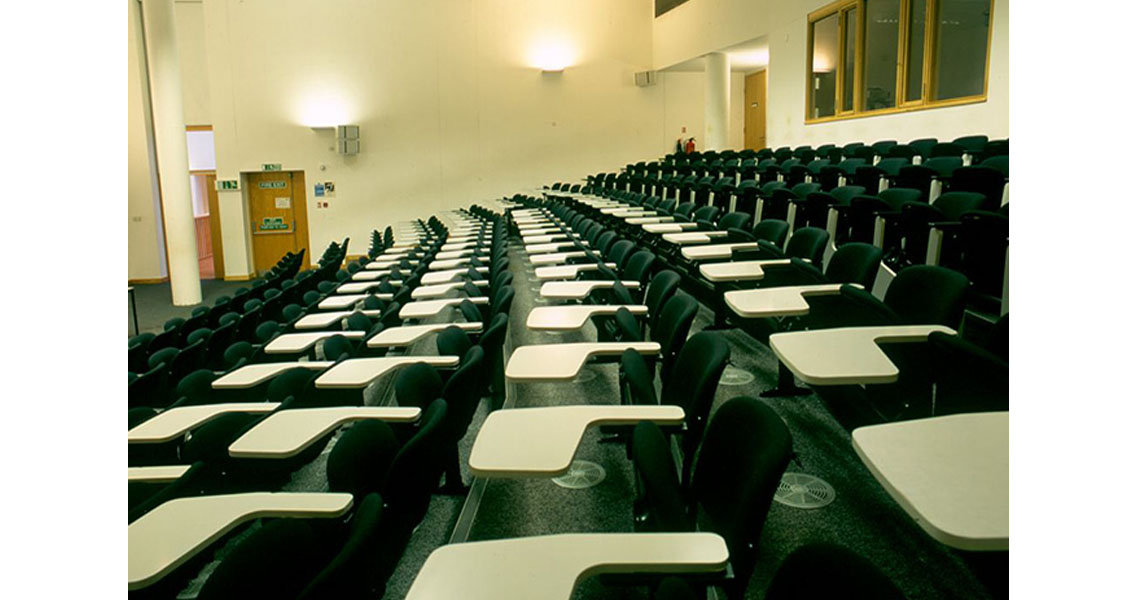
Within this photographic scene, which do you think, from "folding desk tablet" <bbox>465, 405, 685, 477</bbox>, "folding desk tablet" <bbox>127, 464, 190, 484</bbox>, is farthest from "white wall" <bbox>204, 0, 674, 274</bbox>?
"folding desk tablet" <bbox>465, 405, 685, 477</bbox>

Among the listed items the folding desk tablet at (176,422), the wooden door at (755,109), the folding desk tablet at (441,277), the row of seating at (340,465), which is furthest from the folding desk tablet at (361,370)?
the wooden door at (755,109)

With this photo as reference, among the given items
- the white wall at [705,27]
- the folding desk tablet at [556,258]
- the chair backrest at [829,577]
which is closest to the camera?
the chair backrest at [829,577]

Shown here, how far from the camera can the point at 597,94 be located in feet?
49.4

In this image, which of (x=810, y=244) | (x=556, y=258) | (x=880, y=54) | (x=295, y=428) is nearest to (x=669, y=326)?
(x=295, y=428)

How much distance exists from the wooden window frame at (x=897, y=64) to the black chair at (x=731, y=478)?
6441 mm

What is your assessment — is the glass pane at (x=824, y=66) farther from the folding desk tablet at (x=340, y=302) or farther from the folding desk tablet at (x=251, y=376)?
the folding desk tablet at (x=251, y=376)

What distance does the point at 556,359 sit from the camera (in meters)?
2.60

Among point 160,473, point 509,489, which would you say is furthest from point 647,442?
point 160,473

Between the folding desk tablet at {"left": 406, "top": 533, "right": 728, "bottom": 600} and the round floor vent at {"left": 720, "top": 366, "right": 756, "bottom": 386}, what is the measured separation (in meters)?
2.31

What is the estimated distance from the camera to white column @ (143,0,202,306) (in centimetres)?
1107

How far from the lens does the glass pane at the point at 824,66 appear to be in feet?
31.8

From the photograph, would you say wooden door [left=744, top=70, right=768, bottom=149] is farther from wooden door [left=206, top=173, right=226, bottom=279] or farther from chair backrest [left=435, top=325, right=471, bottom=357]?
chair backrest [left=435, top=325, right=471, bottom=357]
